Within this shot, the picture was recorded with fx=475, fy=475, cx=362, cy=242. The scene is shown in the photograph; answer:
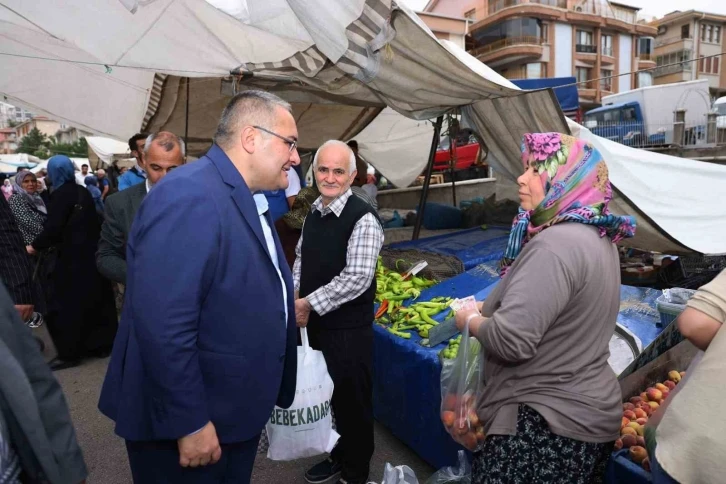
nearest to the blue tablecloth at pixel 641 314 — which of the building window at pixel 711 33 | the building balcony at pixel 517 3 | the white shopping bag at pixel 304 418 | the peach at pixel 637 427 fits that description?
the peach at pixel 637 427

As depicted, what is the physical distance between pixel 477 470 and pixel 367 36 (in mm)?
2544

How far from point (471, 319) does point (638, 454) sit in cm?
81

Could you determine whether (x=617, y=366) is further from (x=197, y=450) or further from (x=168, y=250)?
(x=168, y=250)

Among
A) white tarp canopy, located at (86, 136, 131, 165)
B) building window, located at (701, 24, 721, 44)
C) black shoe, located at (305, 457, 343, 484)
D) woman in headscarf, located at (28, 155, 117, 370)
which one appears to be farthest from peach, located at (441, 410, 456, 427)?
building window, located at (701, 24, 721, 44)

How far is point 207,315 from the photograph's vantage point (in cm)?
143

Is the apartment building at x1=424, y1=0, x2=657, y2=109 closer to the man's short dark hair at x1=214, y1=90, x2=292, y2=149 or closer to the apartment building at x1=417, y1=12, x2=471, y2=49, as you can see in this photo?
the apartment building at x1=417, y1=12, x2=471, y2=49

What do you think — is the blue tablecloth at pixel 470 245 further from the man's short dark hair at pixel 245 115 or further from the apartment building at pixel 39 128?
the apartment building at pixel 39 128

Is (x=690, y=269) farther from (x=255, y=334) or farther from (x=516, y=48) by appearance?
(x=516, y=48)

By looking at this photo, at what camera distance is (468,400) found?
1.94m

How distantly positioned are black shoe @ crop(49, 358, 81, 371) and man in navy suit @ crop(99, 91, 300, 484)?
12.0 ft

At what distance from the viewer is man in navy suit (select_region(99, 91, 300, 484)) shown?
52.5 inches

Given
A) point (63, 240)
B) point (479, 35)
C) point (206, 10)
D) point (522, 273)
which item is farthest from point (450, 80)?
point (479, 35)

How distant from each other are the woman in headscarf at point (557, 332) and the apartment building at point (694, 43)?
1929 inches

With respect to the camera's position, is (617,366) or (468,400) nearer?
(468,400)
